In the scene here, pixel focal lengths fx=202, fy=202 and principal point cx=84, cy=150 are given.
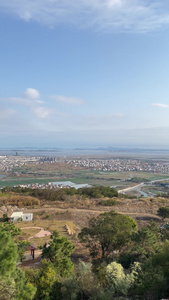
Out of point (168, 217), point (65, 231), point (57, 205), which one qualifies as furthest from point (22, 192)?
point (168, 217)

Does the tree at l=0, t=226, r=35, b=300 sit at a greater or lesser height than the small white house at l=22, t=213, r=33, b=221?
greater

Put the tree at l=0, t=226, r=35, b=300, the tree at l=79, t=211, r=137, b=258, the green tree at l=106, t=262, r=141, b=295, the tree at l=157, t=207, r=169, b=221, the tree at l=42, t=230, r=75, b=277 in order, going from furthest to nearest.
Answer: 1. the tree at l=157, t=207, r=169, b=221
2. the tree at l=79, t=211, r=137, b=258
3. the tree at l=42, t=230, r=75, b=277
4. the green tree at l=106, t=262, r=141, b=295
5. the tree at l=0, t=226, r=35, b=300

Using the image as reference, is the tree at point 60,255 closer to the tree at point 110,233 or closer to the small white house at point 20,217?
the tree at point 110,233

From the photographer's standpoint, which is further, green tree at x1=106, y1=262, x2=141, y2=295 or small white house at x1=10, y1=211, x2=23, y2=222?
small white house at x1=10, y1=211, x2=23, y2=222

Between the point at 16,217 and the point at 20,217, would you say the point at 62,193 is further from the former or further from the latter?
the point at 16,217

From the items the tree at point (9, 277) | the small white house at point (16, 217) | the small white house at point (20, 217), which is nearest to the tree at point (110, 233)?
the tree at point (9, 277)

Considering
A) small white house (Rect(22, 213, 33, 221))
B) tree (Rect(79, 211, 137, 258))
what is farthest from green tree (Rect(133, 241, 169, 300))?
small white house (Rect(22, 213, 33, 221))

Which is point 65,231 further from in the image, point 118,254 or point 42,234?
point 118,254

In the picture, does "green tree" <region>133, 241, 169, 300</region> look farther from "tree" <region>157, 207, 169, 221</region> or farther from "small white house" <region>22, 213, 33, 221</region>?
"small white house" <region>22, 213, 33, 221</region>
